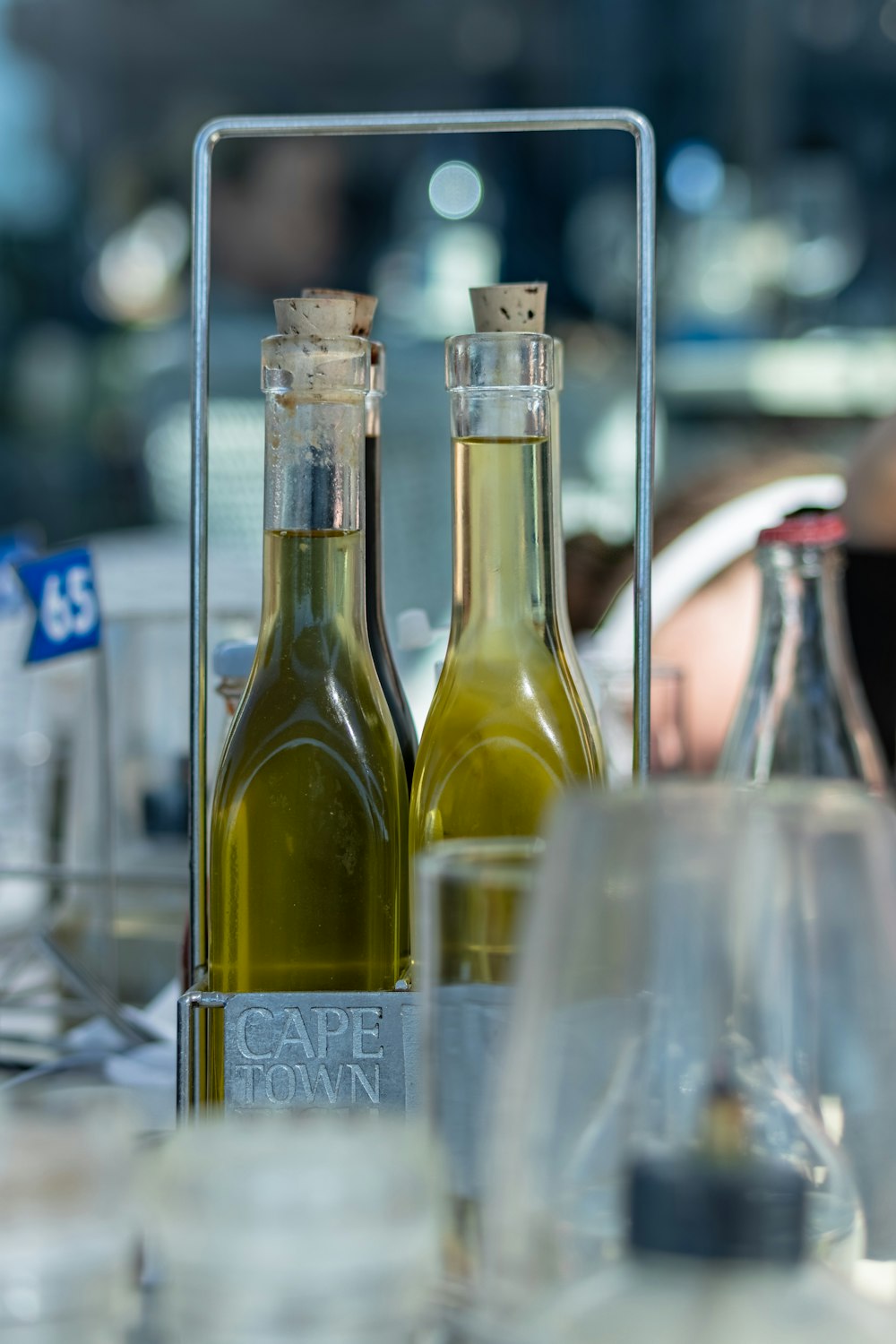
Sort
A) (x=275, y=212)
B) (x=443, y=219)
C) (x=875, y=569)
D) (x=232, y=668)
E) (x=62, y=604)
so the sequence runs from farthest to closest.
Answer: (x=443, y=219) → (x=275, y=212) → (x=875, y=569) → (x=62, y=604) → (x=232, y=668)

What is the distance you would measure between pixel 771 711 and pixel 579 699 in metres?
0.30

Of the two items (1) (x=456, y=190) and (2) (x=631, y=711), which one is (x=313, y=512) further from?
(1) (x=456, y=190)

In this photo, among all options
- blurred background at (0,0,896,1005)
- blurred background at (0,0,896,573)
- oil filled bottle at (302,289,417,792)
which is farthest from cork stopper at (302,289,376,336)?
blurred background at (0,0,896,573)

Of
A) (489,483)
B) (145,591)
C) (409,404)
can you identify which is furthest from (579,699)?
(409,404)

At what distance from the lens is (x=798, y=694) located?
2.05ft

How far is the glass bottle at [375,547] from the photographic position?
1.23ft

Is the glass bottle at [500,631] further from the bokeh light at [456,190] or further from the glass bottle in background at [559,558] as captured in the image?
the bokeh light at [456,190]

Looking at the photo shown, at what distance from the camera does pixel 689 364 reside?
2311 mm

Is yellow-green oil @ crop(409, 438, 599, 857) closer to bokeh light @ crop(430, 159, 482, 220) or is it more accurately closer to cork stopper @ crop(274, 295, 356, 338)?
cork stopper @ crop(274, 295, 356, 338)

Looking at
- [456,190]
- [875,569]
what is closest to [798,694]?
[875,569]

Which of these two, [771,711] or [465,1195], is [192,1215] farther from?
[771,711]

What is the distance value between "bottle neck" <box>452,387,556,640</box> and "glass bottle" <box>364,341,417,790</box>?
0.04 metres

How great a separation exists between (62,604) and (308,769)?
0.26 metres

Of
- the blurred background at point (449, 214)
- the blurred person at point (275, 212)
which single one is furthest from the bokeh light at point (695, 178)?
the blurred person at point (275, 212)
